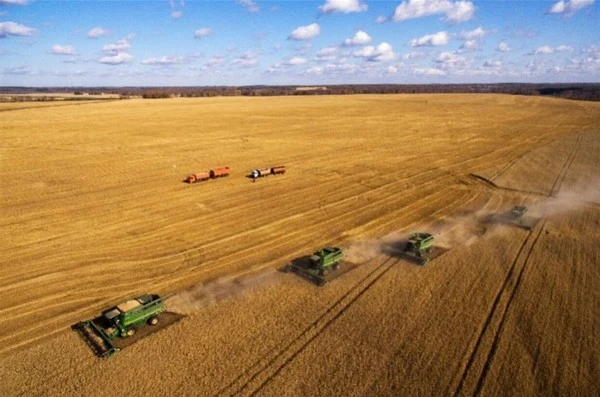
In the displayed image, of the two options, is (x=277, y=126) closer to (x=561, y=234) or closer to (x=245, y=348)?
(x=561, y=234)

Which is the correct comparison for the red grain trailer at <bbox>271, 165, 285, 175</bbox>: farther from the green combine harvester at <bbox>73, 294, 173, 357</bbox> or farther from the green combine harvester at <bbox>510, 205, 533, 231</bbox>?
the green combine harvester at <bbox>73, 294, 173, 357</bbox>

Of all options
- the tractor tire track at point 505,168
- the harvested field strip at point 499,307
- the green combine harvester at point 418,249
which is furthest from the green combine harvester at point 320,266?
the tractor tire track at point 505,168

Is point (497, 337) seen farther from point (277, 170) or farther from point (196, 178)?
point (196, 178)

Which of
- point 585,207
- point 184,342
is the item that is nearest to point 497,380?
point 184,342

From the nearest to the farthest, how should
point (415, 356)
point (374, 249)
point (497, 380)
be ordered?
point (497, 380), point (415, 356), point (374, 249)

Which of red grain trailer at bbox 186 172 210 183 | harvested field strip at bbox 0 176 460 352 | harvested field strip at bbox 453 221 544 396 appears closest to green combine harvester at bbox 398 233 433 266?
harvested field strip at bbox 453 221 544 396

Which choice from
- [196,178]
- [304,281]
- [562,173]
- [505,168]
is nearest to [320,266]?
[304,281]
